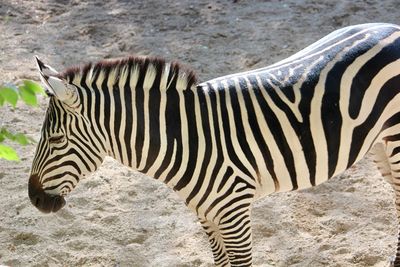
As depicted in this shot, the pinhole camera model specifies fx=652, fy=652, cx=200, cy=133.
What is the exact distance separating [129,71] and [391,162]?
1.77 meters

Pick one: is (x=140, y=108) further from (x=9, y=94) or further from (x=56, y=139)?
(x=9, y=94)

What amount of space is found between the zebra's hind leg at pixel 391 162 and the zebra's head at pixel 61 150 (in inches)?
70.2

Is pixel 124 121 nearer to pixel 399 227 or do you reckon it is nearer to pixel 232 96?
pixel 232 96

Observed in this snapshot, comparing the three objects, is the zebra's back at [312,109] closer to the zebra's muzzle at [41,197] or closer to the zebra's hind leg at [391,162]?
the zebra's hind leg at [391,162]

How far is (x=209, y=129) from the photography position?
3691 millimetres

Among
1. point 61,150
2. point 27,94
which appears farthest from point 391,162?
point 27,94

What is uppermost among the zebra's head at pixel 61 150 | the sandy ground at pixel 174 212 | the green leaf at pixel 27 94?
the green leaf at pixel 27 94

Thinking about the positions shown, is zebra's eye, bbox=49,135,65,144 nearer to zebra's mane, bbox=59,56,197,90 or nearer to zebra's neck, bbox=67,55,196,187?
zebra's neck, bbox=67,55,196,187

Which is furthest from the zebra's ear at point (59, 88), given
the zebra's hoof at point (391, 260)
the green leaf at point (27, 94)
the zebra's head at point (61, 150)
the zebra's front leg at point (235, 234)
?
the zebra's hoof at point (391, 260)

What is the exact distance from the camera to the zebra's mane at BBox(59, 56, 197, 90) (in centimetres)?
367

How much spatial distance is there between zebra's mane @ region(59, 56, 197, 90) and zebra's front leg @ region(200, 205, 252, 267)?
84 centimetres

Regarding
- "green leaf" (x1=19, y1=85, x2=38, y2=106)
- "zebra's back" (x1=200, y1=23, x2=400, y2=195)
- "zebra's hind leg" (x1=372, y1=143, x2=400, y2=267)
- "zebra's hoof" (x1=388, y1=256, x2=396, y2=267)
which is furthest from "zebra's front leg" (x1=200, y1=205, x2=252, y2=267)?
"green leaf" (x1=19, y1=85, x2=38, y2=106)

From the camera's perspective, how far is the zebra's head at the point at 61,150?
362 centimetres

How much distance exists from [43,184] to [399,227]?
2.43 m
